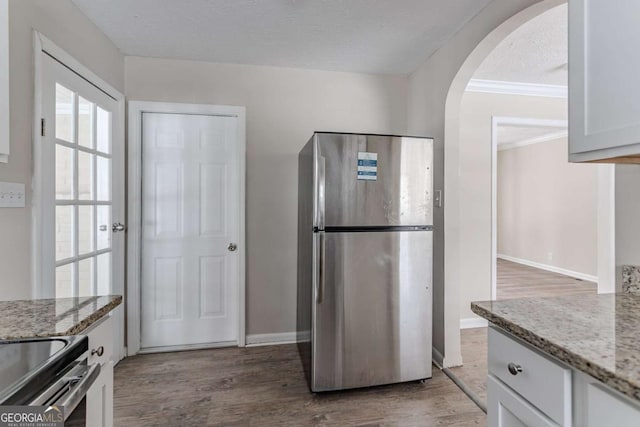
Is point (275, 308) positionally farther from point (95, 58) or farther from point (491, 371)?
point (95, 58)

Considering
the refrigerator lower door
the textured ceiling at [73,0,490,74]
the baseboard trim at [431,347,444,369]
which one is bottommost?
the baseboard trim at [431,347,444,369]

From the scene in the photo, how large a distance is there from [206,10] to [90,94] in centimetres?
93

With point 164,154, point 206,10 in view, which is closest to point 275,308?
point 164,154

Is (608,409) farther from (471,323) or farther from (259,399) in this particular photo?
(471,323)

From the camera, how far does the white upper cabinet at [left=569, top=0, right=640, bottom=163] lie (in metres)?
0.87

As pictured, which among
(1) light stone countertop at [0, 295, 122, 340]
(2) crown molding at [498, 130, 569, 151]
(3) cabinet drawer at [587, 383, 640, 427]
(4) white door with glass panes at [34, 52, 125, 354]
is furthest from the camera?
(2) crown molding at [498, 130, 569, 151]

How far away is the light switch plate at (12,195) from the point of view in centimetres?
135

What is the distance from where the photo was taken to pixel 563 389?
0.73 meters

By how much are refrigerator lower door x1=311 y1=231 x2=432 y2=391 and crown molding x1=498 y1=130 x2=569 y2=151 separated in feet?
16.6

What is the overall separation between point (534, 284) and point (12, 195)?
5.77 metres

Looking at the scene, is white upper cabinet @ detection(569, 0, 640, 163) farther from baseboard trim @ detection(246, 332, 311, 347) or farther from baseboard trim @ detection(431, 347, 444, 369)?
baseboard trim @ detection(246, 332, 311, 347)

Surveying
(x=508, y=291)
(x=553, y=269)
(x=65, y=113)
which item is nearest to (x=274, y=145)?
(x=65, y=113)

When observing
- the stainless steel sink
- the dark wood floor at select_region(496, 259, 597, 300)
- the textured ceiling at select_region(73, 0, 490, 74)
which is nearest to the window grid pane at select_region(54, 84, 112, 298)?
the textured ceiling at select_region(73, 0, 490, 74)

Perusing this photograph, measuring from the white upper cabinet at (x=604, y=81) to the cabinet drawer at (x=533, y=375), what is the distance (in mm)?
645
